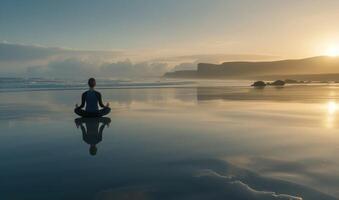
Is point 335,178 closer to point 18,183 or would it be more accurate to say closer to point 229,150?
point 229,150

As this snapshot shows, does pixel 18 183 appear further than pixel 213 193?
Yes

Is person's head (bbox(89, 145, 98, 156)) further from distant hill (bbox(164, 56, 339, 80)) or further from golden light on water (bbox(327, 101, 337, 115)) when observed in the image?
distant hill (bbox(164, 56, 339, 80))

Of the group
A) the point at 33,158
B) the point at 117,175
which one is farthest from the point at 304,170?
the point at 33,158

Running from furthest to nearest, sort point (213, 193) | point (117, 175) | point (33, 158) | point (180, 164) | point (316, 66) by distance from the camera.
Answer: point (316, 66) → point (33, 158) → point (180, 164) → point (117, 175) → point (213, 193)

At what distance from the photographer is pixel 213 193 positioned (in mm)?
4824

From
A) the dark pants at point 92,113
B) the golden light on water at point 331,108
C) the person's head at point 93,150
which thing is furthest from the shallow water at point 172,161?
the golden light on water at point 331,108

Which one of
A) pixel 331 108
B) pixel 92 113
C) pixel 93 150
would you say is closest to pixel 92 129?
pixel 92 113

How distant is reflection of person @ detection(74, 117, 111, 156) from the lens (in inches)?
331

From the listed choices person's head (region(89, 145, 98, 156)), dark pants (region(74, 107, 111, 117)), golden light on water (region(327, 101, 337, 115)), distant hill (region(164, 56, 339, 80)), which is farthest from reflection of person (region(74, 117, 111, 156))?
distant hill (region(164, 56, 339, 80))

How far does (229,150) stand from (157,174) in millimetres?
2260

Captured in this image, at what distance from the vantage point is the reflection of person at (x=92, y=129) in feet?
27.6

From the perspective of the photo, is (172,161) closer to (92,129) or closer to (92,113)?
(92,129)

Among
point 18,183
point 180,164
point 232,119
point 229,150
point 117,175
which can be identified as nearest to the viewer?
point 18,183

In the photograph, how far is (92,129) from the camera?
10719 millimetres
